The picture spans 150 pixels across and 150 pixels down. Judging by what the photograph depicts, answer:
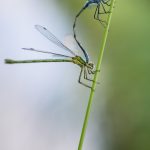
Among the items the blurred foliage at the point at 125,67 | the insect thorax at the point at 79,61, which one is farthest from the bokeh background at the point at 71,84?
the insect thorax at the point at 79,61

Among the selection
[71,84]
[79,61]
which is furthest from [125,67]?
[79,61]

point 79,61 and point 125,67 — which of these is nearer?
point 79,61

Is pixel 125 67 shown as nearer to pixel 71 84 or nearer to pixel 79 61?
pixel 71 84

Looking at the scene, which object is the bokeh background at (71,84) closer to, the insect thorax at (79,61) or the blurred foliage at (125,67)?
the blurred foliage at (125,67)

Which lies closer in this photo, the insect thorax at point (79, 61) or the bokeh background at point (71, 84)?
the insect thorax at point (79, 61)

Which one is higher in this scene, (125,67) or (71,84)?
(125,67)

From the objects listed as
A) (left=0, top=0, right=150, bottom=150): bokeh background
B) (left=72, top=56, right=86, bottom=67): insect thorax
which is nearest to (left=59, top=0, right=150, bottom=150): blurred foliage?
(left=0, top=0, right=150, bottom=150): bokeh background

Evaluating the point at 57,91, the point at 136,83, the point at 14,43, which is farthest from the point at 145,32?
the point at 14,43
